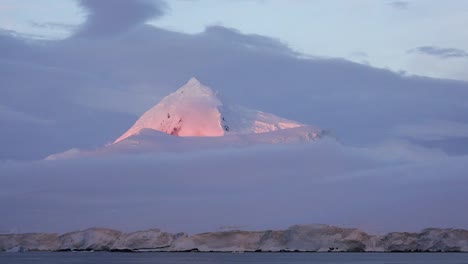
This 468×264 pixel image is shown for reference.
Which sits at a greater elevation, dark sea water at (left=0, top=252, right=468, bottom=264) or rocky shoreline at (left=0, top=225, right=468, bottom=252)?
rocky shoreline at (left=0, top=225, right=468, bottom=252)

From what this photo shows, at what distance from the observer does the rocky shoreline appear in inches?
5792

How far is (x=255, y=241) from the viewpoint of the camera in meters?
165

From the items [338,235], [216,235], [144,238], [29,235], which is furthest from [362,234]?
[29,235]

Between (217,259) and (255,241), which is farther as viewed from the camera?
(255,241)

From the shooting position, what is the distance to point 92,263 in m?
114

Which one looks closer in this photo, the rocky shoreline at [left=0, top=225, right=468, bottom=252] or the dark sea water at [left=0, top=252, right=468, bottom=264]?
the dark sea water at [left=0, top=252, right=468, bottom=264]

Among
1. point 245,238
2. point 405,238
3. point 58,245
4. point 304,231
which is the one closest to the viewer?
point 304,231

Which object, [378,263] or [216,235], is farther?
[216,235]

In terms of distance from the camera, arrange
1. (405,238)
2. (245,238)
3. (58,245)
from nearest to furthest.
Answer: (405,238) → (245,238) → (58,245)

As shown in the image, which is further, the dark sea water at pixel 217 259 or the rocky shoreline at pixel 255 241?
the rocky shoreline at pixel 255 241

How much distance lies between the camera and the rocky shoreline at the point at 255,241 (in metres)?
147

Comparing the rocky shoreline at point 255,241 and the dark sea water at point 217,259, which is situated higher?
the rocky shoreline at point 255,241

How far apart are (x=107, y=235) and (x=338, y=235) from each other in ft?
152

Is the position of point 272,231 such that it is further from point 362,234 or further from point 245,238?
point 362,234
